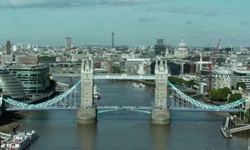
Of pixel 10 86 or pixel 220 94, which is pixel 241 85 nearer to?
pixel 220 94

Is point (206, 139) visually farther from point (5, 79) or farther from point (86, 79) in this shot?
point (5, 79)

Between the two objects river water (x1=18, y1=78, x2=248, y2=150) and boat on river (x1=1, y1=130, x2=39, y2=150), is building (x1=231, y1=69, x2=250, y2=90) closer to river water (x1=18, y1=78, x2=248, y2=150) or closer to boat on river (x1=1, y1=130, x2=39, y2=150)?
river water (x1=18, y1=78, x2=248, y2=150)

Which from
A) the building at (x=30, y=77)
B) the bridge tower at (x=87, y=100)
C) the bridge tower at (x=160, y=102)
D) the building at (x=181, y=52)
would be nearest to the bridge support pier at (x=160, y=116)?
the bridge tower at (x=160, y=102)

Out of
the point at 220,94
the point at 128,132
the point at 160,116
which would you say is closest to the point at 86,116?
the point at 128,132

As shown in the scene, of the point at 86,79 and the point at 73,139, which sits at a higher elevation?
the point at 86,79

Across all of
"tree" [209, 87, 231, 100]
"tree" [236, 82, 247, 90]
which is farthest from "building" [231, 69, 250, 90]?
"tree" [209, 87, 231, 100]

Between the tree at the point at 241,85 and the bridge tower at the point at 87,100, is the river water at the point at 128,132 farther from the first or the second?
the tree at the point at 241,85

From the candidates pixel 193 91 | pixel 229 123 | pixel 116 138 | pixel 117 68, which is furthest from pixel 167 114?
pixel 117 68

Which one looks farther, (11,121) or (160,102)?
(160,102)
